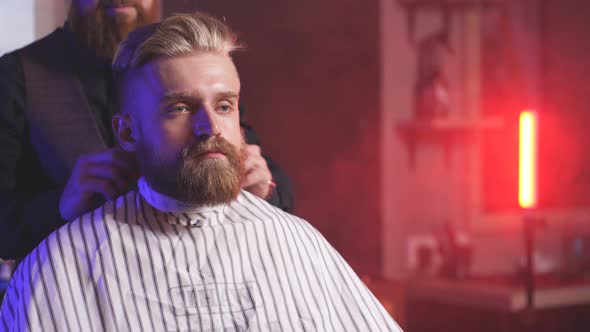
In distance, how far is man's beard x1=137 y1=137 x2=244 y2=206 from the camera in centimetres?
131

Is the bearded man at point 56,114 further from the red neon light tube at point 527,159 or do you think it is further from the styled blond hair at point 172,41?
the red neon light tube at point 527,159

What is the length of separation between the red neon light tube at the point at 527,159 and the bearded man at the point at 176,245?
1857mm

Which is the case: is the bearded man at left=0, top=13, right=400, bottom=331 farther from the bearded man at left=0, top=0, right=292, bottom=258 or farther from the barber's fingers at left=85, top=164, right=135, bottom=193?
the bearded man at left=0, top=0, right=292, bottom=258

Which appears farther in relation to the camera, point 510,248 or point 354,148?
point 510,248

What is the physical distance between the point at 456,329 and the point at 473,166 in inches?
33.9

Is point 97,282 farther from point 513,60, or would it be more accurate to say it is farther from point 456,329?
point 513,60

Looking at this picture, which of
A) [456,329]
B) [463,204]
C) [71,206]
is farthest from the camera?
[463,204]

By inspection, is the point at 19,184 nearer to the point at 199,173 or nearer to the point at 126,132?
the point at 126,132

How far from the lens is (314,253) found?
61.0 inches

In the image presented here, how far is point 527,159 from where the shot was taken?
10.3ft

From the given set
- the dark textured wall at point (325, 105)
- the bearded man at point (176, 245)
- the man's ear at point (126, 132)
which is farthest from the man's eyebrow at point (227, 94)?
→ the dark textured wall at point (325, 105)

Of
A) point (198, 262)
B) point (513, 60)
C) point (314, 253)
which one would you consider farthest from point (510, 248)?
point (198, 262)

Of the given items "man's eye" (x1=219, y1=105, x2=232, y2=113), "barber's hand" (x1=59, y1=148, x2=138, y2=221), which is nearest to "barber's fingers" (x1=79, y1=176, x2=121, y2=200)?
"barber's hand" (x1=59, y1=148, x2=138, y2=221)

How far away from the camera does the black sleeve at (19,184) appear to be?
5.06 feet
